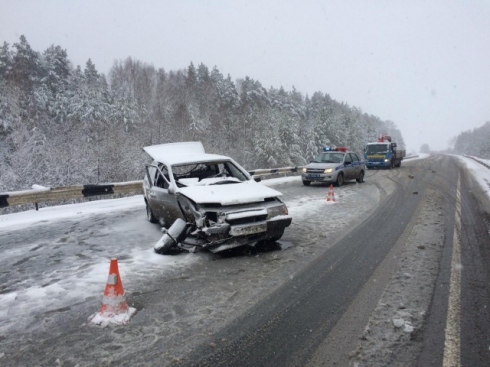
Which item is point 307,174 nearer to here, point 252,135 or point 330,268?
point 330,268

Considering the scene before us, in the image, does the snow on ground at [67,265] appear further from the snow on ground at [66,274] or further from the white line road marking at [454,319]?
the white line road marking at [454,319]

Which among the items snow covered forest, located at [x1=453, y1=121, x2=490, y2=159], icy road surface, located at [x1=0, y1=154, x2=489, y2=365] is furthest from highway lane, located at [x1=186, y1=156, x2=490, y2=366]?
snow covered forest, located at [x1=453, y1=121, x2=490, y2=159]

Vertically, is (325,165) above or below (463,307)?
above

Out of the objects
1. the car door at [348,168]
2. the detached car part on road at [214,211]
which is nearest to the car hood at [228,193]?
the detached car part on road at [214,211]

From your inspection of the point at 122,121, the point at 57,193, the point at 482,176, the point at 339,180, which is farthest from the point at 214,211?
the point at 122,121

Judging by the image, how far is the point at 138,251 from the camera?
607 centimetres

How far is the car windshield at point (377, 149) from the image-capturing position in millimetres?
29216

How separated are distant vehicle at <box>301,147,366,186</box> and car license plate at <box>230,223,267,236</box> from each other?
1070 cm

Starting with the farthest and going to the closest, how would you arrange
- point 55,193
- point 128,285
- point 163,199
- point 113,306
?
point 55,193
point 163,199
point 128,285
point 113,306

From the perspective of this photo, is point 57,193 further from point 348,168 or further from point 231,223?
point 348,168

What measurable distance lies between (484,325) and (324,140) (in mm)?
57450

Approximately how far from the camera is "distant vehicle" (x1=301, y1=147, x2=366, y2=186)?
15.7 metres

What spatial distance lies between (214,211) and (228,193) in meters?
0.59

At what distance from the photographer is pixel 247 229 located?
17.6ft
